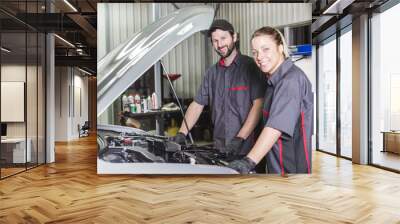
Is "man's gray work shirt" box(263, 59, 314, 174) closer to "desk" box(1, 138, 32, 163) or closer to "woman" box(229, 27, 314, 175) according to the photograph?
"woman" box(229, 27, 314, 175)

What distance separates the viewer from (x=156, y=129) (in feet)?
20.2

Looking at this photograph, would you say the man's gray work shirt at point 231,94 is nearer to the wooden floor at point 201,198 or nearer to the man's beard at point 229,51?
the man's beard at point 229,51

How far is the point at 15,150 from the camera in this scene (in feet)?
22.1

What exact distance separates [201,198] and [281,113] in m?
1.97

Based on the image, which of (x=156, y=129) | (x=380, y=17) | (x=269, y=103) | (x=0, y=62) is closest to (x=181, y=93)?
(x=156, y=129)

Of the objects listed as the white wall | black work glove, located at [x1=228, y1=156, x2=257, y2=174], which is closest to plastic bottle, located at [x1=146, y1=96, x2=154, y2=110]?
black work glove, located at [x1=228, y1=156, x2=257, y2=174]


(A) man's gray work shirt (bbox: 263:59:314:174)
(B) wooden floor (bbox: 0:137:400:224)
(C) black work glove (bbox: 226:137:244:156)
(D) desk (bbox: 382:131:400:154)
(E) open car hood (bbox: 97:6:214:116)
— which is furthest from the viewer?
(D) desk (bbox: 382:131:400:154)

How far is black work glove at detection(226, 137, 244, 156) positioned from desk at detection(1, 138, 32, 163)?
3.64 meters

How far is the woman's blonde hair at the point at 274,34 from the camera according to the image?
606cm

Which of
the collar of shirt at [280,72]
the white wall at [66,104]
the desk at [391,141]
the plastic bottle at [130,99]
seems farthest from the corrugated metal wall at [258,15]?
the white wall at [66,104]

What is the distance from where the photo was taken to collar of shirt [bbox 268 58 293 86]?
5938mm

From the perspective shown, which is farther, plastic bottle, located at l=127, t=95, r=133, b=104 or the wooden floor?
plastic bottle, located at l=127, t=95, r=133, b=104

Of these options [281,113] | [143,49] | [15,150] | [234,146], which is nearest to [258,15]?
[281,113]

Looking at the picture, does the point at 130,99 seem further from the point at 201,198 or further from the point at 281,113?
the point at 281,113
